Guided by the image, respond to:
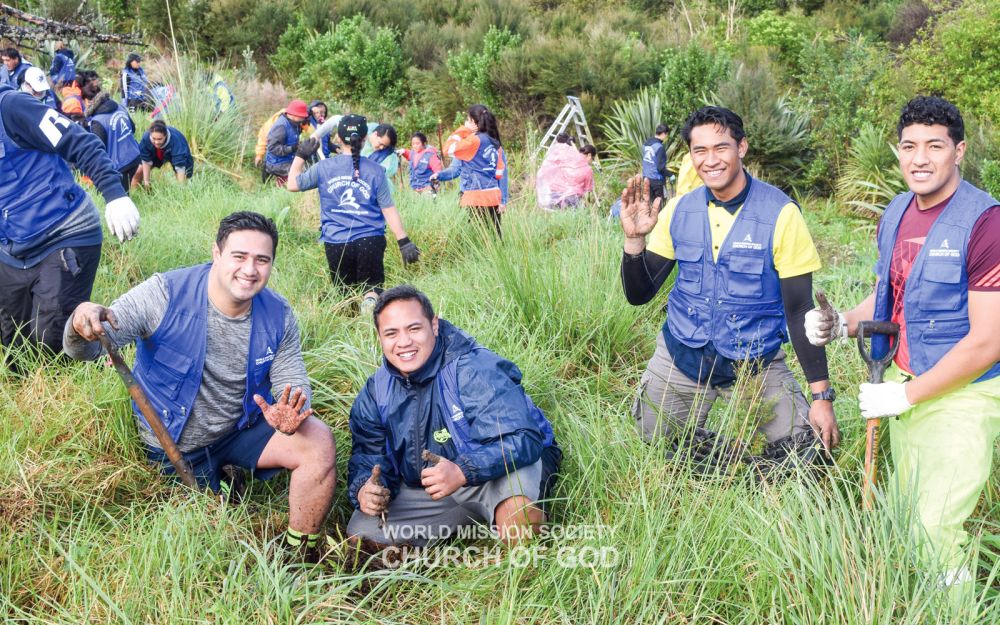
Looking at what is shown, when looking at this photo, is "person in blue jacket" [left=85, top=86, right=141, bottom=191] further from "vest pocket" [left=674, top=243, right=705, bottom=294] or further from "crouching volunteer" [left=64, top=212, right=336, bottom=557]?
"vest pocket" [left=674, top=243, right=705, bottom=294]

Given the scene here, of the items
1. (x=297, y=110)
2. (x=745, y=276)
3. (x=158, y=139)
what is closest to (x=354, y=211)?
(x=745, y=276)

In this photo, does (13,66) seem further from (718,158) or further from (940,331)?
(940,331)

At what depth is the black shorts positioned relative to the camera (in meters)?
6.11

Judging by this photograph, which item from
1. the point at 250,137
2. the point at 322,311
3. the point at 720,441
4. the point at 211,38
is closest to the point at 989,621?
the point at 720,441

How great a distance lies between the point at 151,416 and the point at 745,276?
90.9 inches

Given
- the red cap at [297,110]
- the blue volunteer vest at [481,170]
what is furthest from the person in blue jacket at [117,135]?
the blue volunteer vest at [481,170]

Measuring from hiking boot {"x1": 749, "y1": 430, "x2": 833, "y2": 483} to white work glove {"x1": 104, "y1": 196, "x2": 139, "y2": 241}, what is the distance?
2.74m

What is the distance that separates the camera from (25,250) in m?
4.11

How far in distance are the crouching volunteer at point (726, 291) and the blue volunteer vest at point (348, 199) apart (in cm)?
294

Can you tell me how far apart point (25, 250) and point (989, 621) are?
4.15 meters

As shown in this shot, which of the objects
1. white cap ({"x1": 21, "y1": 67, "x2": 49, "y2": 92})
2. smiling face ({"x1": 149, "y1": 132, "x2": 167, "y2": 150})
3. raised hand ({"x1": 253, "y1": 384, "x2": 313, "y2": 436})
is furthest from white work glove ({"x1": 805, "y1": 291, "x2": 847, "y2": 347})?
smiling face ({"x1": 149, "y1": 132, "x2": 167, "y2": 150})

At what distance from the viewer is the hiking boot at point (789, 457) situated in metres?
3.09

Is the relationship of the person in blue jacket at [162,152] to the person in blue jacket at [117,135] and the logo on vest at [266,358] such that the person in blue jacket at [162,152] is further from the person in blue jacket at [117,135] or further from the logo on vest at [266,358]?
the logo on vest at [266,358]

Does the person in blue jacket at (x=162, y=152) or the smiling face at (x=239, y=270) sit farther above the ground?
the person in blue jacket at (x=162, y=152)
